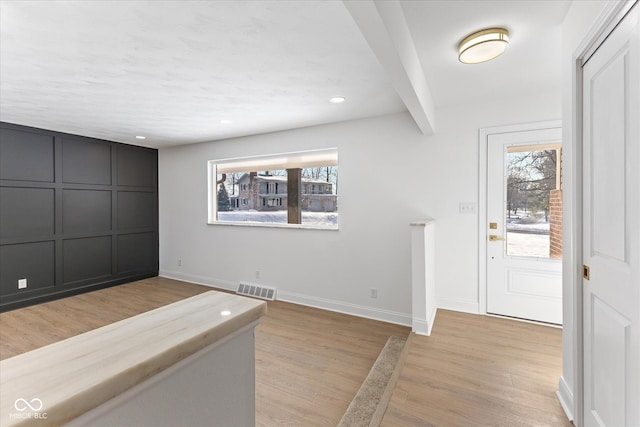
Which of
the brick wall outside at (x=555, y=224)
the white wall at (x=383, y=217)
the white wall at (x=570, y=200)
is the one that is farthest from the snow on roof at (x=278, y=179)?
the white wall at (x=570, y=200)

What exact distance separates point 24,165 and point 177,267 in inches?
100

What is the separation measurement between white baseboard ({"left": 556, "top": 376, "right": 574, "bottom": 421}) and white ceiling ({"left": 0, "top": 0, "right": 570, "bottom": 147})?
2.15 meters

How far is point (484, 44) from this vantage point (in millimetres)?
1943

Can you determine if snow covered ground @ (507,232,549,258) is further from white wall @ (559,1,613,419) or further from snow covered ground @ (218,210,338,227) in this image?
snow covered ground @ (218,210,338,227)

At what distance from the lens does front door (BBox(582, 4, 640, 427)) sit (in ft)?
3.80

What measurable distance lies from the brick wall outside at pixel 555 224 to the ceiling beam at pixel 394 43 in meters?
1.63

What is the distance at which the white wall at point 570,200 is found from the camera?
1644 millimetres

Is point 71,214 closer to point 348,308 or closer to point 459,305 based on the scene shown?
point 348,308

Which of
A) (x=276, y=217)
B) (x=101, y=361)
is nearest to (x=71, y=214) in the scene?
(x=276, y=217)

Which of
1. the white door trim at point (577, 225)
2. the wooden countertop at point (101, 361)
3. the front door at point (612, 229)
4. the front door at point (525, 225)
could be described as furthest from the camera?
the front door at point (525, 225)

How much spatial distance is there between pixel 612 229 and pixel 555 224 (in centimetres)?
192

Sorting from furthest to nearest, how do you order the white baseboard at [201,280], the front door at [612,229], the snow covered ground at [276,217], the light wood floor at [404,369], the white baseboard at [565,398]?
the white baseboard at [201,280], the snow covered ground at [276,217], the light wood floor at [404,369], the white baseboard at [565,398], the front door at [612,229]

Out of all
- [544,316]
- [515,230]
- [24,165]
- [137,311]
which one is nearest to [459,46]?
[515,230]

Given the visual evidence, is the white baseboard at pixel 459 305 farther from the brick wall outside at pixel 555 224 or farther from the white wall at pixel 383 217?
the brick wall outside at pixel 555 224
